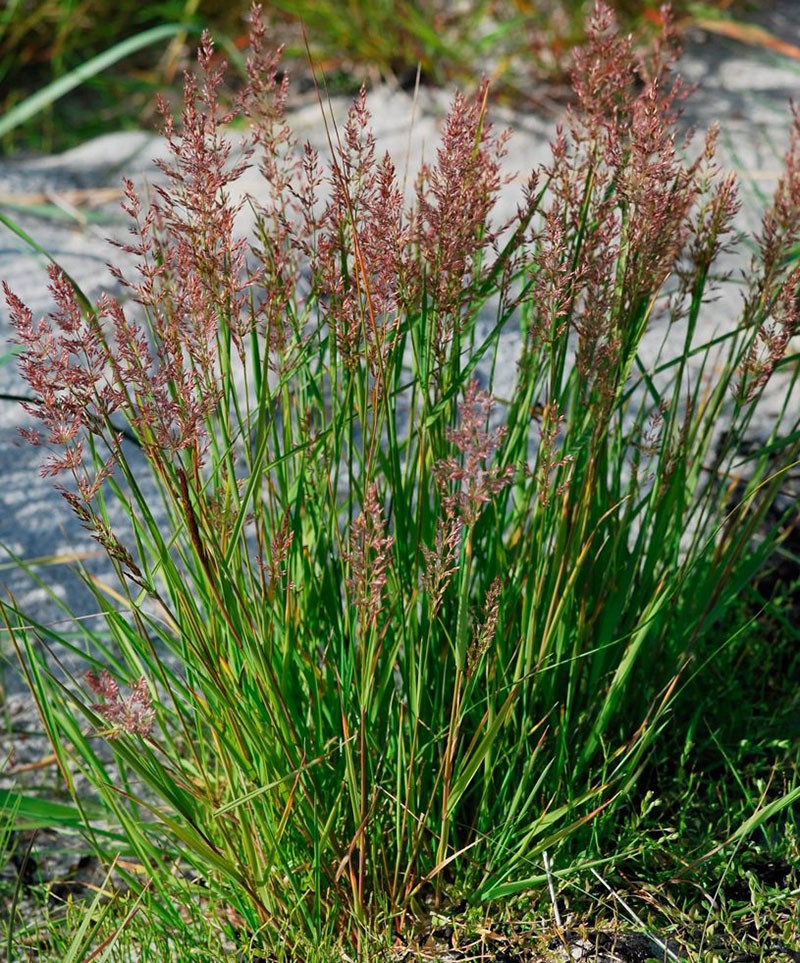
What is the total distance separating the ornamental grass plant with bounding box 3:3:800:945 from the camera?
1.17 meters

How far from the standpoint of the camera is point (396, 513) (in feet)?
4.57

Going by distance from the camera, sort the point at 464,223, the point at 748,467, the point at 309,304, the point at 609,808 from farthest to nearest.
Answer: the point at 748,467
the point at 609,808
the point at 309,304
the point at 464,223

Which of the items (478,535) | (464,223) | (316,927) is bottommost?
(316,927)

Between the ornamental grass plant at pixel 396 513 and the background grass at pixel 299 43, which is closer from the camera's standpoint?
the ornamental grass plant at pixel 396 513

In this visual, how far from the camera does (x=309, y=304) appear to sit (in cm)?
143

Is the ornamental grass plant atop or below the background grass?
below

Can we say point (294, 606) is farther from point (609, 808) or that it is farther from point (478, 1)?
point (478, 1)

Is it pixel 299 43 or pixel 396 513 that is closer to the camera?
pixel 396 513

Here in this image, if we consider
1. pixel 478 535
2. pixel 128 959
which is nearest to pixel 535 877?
pixel 478 535

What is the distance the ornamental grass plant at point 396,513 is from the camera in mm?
1172

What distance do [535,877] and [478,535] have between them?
46 cm

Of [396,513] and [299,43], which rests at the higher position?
[299,43]

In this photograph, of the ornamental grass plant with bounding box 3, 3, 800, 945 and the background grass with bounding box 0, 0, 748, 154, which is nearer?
the ornamental grass plant with bounding box 3, 3, 800, 945

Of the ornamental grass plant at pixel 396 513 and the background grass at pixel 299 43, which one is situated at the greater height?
the background grass at pixel 299 43
